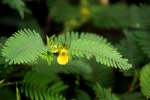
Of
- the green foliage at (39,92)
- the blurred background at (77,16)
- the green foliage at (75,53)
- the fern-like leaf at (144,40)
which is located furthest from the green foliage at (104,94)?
the blurred background at (77,16)

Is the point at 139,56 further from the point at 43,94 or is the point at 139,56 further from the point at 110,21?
the point at 110,21

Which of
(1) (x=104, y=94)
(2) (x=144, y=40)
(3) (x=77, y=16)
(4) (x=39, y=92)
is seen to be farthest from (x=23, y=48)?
(3) (x=77, y=16)

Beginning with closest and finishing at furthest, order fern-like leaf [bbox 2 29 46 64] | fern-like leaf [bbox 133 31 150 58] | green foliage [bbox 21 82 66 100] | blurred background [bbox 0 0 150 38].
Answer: fern-like leaf [bbox 2 29 46 64]
green foliage [bbox 21 82 66 100]
fern-like leaf [bbox 133 31 150 58]
blurred background [bbox 0 0 150 38]

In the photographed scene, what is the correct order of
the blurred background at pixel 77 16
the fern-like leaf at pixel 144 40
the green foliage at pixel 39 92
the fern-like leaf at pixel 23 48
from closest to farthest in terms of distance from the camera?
the fern-like leaf at pixel 23 48 → the green foliage at pixel 39 92 → the fern-like leaf at pixel 144 40 → the blurred background at pixel 77 16

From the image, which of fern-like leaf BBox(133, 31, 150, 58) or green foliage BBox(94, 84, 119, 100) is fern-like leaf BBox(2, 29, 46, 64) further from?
fern-like leaf BBox(133, 31, 150, 58)

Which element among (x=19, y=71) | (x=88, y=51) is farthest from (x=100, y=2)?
(x=88, y=51)

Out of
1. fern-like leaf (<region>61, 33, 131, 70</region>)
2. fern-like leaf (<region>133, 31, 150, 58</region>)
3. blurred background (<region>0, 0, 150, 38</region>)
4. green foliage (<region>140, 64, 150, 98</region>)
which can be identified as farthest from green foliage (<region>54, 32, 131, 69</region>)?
blurred background (<region>0, 0, 150, 38</region>)

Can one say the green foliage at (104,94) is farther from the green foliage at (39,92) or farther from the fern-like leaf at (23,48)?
the fern-like leaf at (23,48)

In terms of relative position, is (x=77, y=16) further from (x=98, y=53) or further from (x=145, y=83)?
(x=98, y=53)
